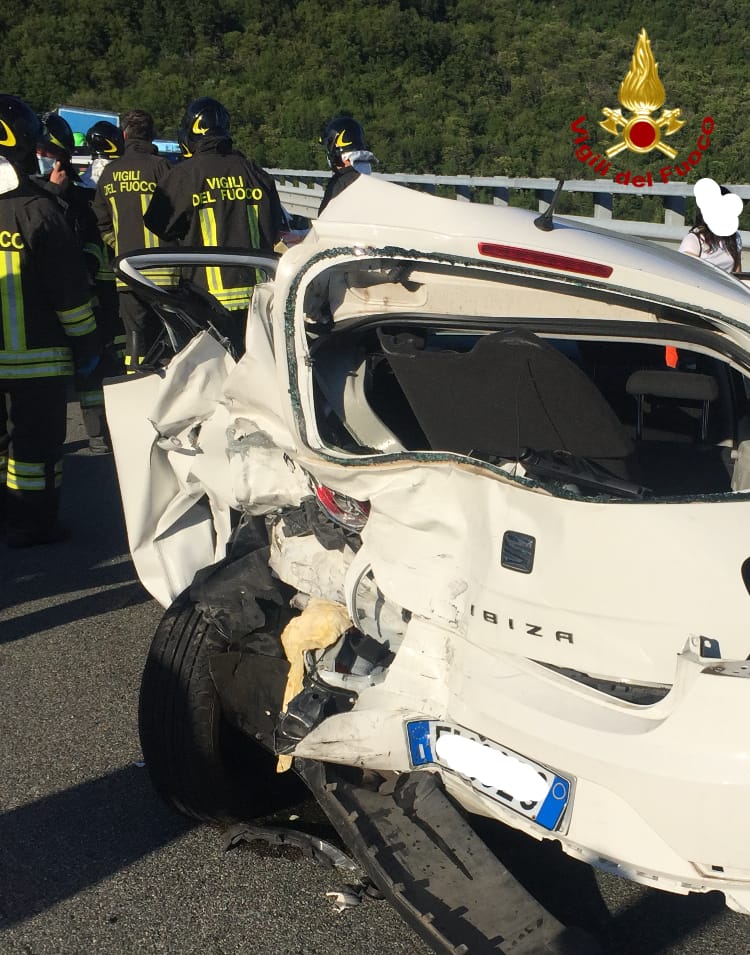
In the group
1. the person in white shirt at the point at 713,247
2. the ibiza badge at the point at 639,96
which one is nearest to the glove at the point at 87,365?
the person in white shirt at the point at 713,247

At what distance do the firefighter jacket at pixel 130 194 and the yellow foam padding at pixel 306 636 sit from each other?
471 cm

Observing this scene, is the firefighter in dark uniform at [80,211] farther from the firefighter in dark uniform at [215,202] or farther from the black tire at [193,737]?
the black tire at [193,737]

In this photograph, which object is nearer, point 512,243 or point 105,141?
point 512,243

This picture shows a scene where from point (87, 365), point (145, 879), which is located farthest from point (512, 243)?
point (87, 365)

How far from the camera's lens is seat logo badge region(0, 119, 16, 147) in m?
5.51

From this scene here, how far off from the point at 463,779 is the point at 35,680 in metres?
2.43

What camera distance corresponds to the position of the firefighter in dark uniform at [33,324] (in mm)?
5508

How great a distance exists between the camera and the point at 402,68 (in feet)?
143

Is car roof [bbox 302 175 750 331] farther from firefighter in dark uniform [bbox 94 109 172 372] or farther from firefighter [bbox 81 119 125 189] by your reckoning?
firefighter [bbox 81 119 125 189]

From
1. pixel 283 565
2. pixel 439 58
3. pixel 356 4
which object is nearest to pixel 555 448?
pixel 283 565

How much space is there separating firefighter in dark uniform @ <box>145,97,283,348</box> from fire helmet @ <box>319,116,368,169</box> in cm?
167

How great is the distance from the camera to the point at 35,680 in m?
4.28

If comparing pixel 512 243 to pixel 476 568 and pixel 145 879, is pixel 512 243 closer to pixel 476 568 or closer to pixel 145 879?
pixel 476 568

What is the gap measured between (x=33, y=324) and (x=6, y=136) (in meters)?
0.96
